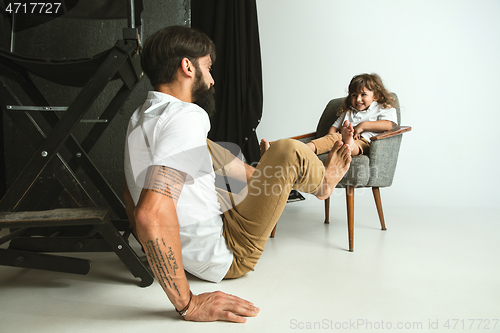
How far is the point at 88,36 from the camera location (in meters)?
2.09

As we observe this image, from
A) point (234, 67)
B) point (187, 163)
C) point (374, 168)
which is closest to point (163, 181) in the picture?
point (187, 163)

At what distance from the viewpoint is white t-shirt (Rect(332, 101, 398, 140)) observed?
6.42ft

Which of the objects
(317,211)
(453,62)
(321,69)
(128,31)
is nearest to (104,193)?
(128,31)

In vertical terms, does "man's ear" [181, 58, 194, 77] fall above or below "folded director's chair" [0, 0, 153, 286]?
above

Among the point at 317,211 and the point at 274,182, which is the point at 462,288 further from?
the point at 317,211

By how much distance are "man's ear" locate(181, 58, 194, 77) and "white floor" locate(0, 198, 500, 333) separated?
0.79 meters

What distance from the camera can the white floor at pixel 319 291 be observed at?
0.92 meters

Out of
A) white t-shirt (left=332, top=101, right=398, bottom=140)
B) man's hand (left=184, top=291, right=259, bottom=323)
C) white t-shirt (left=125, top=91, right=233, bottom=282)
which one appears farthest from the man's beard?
white t-shirt (left=332, top=101, right=398, bottom=140)

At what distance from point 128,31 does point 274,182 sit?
31.6 inches

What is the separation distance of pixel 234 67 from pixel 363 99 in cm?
92

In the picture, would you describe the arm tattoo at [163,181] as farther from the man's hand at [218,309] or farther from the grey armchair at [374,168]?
the grey armchair at [374,168]

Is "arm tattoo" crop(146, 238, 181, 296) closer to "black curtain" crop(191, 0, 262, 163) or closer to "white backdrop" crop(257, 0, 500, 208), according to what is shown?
"black curtain" crop(191, 0, 262, 163)

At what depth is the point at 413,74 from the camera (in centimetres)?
257

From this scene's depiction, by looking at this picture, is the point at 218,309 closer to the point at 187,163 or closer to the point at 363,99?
the point at 187,163
